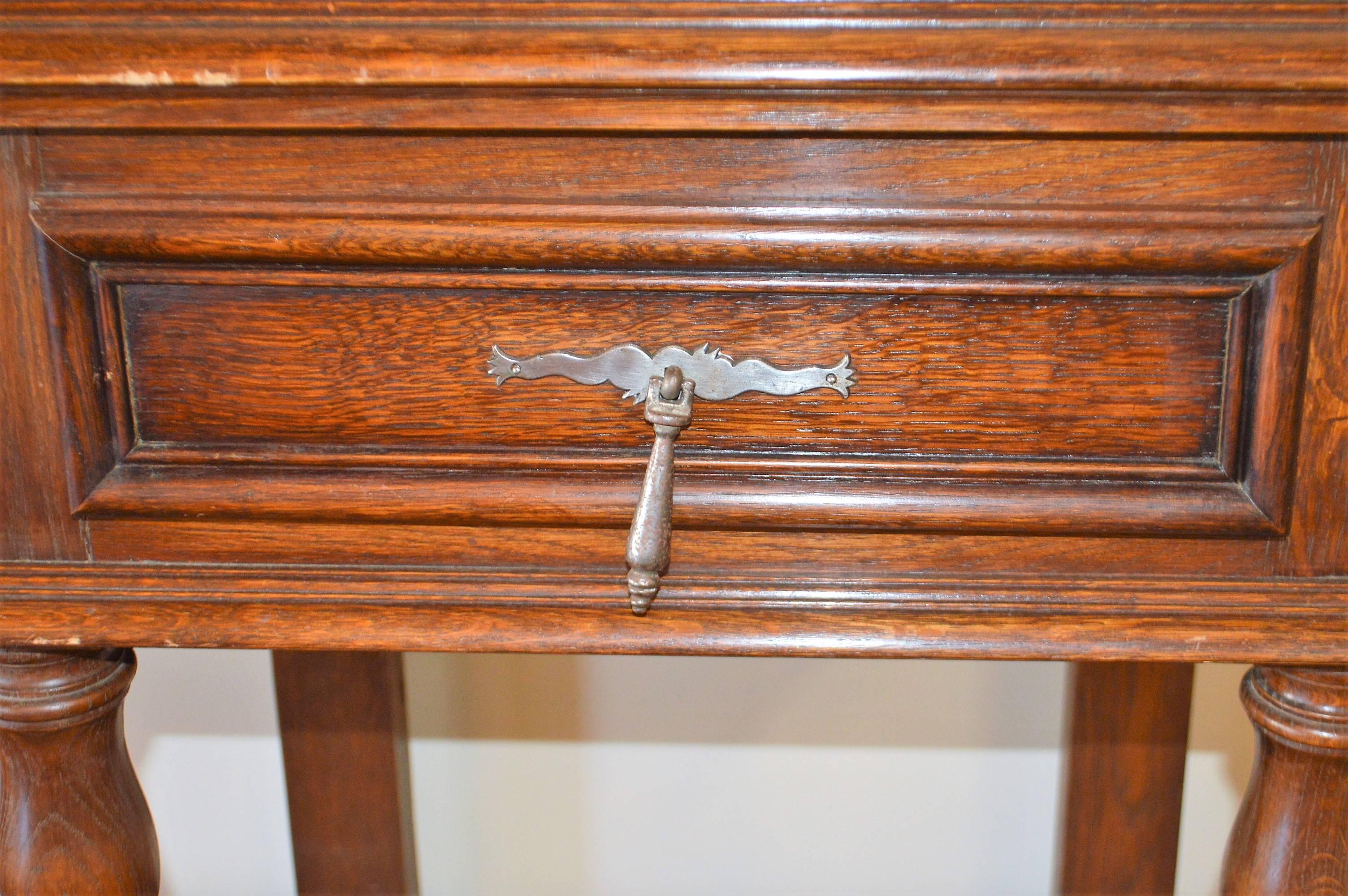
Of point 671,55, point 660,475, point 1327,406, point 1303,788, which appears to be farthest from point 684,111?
point 1303,788

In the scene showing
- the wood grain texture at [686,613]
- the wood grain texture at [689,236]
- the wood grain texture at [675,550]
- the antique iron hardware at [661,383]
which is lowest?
the wood grain texture at [686,613]

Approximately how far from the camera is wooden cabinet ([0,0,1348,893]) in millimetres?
376

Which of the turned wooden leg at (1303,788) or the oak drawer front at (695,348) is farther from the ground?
the oak drawer front at (695,348)

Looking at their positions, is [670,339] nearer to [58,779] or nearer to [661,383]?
[661,383]

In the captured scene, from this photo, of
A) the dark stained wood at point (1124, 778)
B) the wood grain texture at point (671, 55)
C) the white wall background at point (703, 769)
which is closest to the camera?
the wood grain texture at point (671, 55)

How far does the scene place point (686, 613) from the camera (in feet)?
1.42

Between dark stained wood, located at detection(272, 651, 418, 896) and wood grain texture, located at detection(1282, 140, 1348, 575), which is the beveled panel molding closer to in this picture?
wood grain texture, located at detection(1282, 140, 1348, 575)

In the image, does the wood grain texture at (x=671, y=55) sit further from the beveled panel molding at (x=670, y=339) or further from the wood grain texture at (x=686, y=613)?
the wood grain texture at (x=686, y=613)

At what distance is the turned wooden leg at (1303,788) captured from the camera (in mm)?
424

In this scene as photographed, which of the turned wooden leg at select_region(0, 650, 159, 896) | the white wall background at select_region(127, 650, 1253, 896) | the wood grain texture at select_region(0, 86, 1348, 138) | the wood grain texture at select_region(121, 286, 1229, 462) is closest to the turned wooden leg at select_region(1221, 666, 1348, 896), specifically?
the wood grain texture at select_region(121, 286, 1229, 462)

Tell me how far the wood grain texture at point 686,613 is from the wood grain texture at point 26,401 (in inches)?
0.6

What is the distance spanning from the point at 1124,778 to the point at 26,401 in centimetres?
75

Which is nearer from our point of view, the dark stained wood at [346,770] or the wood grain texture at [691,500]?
the wood grain texture at [691,500]

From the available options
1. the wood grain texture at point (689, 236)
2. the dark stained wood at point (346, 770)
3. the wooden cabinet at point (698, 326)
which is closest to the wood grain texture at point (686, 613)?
the wooden cabinet at point (698, 326)
